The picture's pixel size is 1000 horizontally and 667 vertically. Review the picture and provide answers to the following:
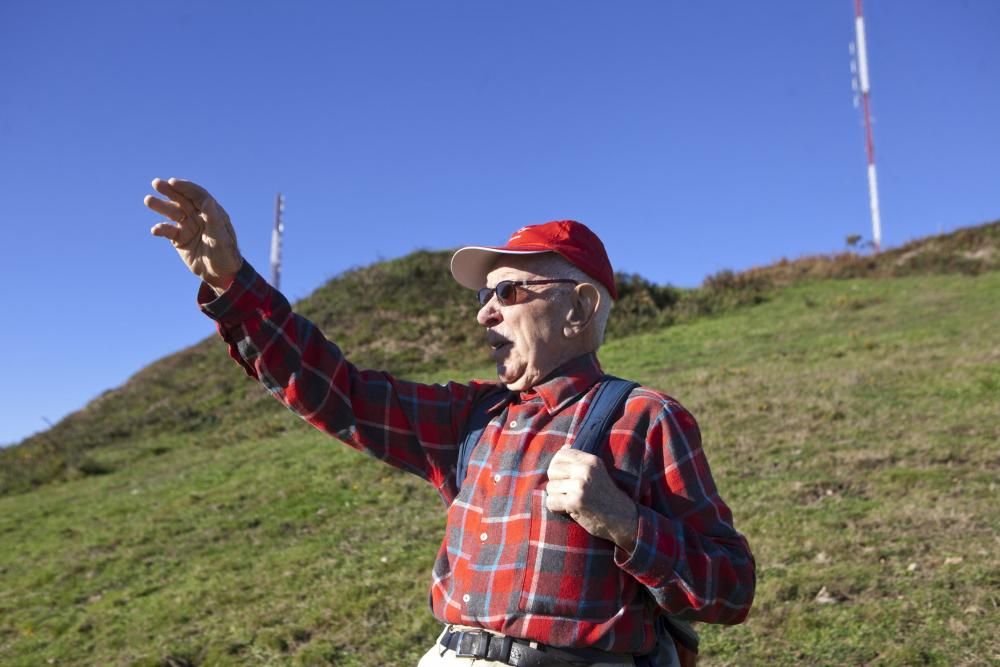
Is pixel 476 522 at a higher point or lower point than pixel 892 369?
lower

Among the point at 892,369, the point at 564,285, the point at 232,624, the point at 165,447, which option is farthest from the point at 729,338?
the point at 564,285

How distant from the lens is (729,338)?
54.0 ft

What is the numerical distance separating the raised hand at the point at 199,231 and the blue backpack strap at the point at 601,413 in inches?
36.8

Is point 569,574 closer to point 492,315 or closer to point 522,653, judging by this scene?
point 522,653

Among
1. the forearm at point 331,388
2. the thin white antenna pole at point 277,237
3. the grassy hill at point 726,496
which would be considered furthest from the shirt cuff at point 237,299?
the thin white antenna pole at point 277,237

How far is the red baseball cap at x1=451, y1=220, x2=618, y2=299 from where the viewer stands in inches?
88.5

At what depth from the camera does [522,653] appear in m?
1.89

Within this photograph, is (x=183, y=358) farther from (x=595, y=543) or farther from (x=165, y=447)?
(x=595, y=543)

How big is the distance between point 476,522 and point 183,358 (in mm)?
24069

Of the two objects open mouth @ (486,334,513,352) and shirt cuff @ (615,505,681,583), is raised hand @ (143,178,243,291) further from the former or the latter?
shirt cuff @ (615,505,681,583)

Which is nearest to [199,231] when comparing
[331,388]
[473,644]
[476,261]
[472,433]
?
[331,388]

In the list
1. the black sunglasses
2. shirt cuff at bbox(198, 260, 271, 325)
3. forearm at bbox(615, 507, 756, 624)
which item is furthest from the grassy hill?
shirt cuff at bbox(198, 260, 271, 325)

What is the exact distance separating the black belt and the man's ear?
30.1 inches

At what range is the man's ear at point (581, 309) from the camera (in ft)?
7.45
